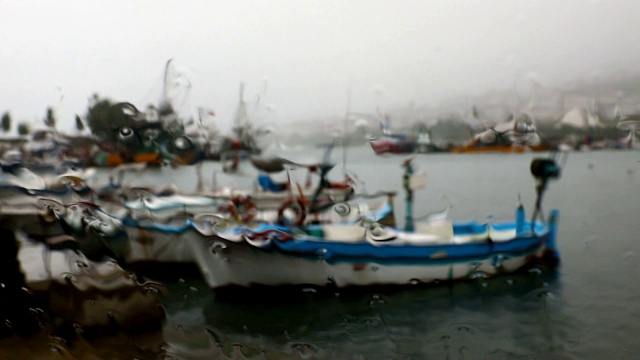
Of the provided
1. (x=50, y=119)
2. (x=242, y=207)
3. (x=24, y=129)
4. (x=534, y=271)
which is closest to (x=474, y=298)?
(x=534, y=271)

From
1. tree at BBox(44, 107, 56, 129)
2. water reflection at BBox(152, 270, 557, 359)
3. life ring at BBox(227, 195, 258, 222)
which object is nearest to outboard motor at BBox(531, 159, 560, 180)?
water reflection at BBox(152, 270, 557, 359)

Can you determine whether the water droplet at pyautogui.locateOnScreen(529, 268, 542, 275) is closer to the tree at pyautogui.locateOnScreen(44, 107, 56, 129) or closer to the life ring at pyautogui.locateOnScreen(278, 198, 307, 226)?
the life ring at pyautogui.locateOnScreen(278, 198, 307, 226)

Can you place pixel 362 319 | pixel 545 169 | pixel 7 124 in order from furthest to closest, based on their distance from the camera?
pixel 7 124
pixel 362 319
pixel 545 169

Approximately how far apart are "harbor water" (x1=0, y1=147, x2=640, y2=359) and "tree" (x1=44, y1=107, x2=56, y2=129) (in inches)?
16.9

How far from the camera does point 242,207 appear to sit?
1.80 meters

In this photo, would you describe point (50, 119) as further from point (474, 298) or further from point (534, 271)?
point (534, 271)

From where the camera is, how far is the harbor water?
1.54 m

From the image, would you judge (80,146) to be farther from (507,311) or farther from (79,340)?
(507,311)

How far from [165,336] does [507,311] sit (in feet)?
3.72

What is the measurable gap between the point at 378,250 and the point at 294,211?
28 centimetres

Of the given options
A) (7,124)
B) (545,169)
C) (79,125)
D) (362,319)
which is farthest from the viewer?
(7,124)

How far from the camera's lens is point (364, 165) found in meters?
1.69

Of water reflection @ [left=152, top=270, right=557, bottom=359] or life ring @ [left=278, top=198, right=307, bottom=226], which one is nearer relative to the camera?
water reflection @ [left=152, top=270, right=557, bottom=359]

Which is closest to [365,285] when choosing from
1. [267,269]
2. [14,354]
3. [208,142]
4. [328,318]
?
[328,318]
